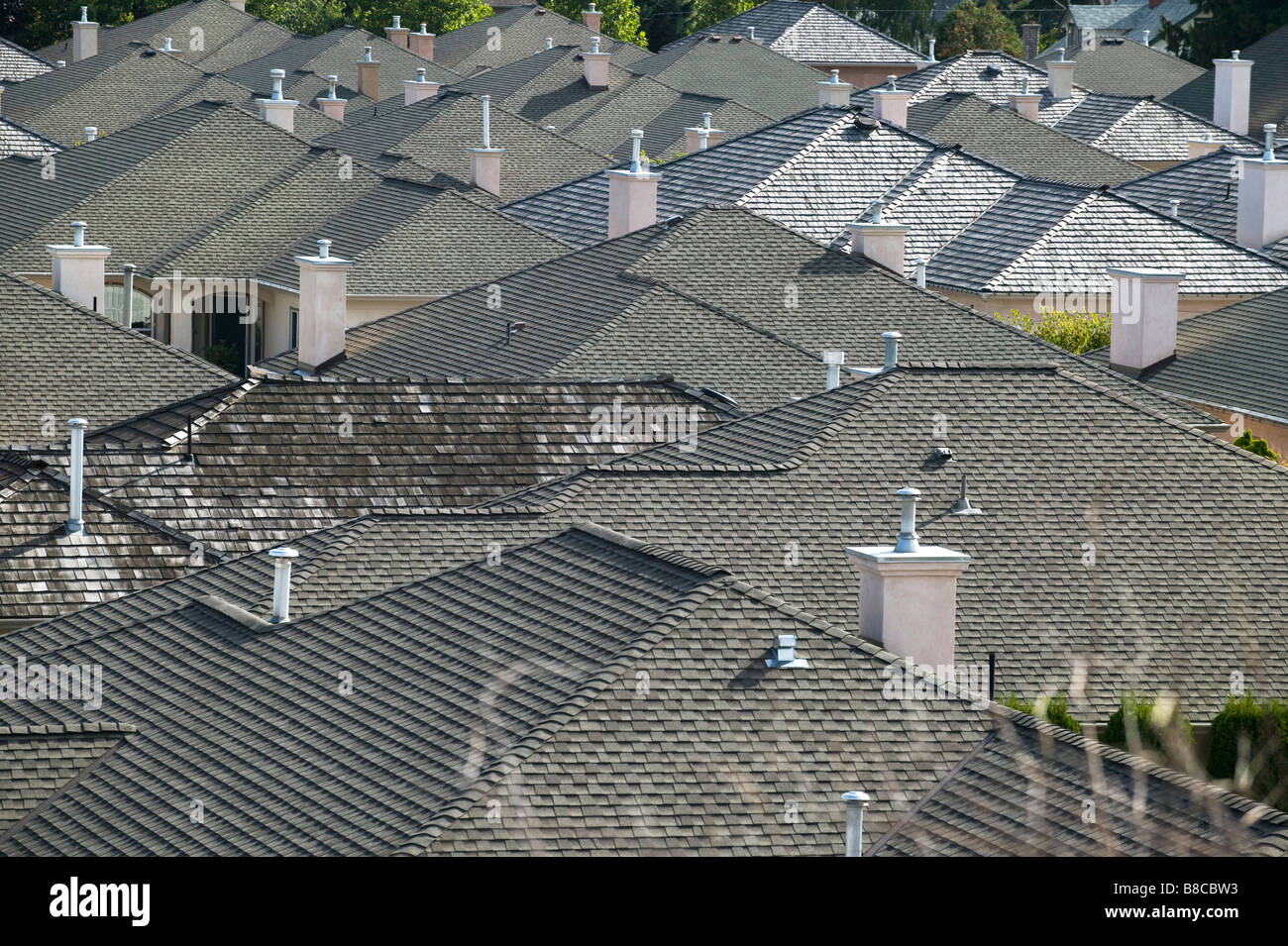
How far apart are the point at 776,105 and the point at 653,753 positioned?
67.4m

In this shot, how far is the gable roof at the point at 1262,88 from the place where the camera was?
73.4 meters

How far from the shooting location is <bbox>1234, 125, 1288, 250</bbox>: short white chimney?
4425 centimetres

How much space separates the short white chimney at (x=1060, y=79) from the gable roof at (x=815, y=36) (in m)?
21.3

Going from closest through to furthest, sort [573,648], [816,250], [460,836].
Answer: [460,836] → [573,648] → [816,250]

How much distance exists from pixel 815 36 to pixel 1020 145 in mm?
41123

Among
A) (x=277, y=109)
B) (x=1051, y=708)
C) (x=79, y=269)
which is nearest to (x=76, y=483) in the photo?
(x=1051, y=708)

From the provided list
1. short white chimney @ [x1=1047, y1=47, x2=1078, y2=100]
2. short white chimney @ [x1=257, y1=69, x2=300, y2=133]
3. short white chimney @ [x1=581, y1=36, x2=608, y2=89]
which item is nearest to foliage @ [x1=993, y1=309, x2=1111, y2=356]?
short white chimney @ [x1=257, y1=69, x2=300, y2=133]

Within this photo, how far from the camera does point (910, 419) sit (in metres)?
25.5

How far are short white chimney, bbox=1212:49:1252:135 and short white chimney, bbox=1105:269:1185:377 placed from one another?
33.3 m

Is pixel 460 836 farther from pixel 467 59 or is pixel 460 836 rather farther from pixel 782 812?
pixel 467 59

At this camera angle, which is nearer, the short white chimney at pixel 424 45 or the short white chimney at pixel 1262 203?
the short white chimney at pixel 1262 203

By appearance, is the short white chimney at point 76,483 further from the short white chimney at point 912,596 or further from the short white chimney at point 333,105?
the short white chimney at point 333,105

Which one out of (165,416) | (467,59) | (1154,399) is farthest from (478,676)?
(467,59)

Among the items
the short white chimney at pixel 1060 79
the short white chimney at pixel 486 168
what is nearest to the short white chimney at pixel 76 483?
the short white chimney at pixel 486 168
